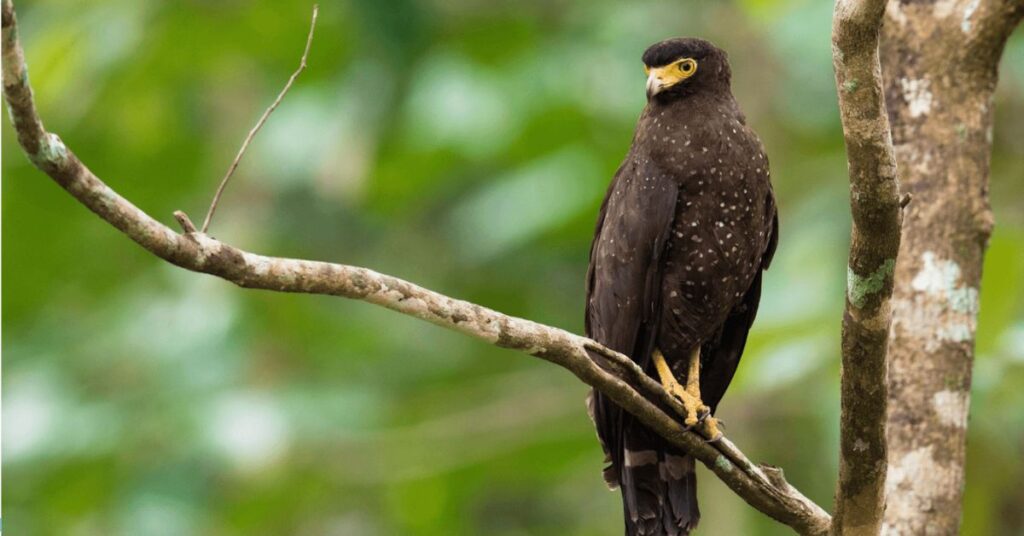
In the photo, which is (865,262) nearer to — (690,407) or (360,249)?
(690,407)

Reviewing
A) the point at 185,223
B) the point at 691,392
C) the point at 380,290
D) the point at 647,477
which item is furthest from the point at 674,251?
the point at 185,223

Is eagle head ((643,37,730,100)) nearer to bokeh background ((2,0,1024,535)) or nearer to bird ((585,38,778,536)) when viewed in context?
bird ((585,38,778,536))

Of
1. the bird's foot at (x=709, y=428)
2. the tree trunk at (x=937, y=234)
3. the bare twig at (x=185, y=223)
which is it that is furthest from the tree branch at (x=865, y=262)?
the bare twig at (x=185, y=223)

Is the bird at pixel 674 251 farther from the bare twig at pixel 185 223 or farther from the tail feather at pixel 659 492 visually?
the bare twig at pixel 185 223

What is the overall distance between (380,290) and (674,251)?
55.8 inches

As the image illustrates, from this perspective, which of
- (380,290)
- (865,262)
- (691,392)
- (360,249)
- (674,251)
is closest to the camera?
(380,290)

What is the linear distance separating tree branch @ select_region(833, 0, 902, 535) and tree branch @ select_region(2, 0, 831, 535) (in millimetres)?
208

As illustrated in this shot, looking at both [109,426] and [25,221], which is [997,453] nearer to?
[109,426]

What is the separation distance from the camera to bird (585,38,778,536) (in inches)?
163

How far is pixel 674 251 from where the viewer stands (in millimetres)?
4211

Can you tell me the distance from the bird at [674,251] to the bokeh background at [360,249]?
1167 millimetres

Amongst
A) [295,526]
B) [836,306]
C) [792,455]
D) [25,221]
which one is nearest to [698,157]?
[836,306]

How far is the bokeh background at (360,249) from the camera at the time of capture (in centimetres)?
638

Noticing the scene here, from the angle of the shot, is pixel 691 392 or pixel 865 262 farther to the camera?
pixel 691 392
